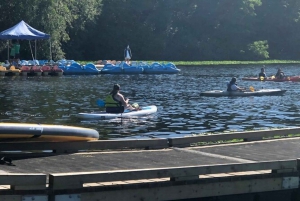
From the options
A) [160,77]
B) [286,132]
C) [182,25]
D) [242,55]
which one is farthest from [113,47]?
[286,132]

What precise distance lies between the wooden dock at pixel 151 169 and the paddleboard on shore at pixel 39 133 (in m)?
0.13

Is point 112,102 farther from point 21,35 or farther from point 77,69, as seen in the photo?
point 77,69

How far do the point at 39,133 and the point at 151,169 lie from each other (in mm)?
2745

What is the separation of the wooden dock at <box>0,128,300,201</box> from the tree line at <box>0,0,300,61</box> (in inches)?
2089

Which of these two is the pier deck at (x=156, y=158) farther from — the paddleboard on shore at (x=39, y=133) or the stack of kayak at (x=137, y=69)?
the stack of kayak at (x=137, y=69)

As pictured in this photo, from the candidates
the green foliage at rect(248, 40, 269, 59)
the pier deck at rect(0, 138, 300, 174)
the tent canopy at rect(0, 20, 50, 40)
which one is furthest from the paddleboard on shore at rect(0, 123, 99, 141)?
the green foliage at rect(248, 40, 269, 59)

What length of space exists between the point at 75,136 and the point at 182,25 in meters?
73.9

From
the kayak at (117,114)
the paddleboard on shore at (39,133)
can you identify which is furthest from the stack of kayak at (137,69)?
the paddleboard on shore at (39,133)

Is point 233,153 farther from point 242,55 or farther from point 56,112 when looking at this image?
point 242,55

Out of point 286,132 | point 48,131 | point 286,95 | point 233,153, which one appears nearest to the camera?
point 48,131

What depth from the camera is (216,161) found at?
1218 centimetres

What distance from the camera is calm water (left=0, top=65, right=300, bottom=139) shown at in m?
22.6

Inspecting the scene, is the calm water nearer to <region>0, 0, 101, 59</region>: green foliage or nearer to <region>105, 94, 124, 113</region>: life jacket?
<region>105, 94, 124, 113</region>: life jacket

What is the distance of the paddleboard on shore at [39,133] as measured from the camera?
38.3ft
